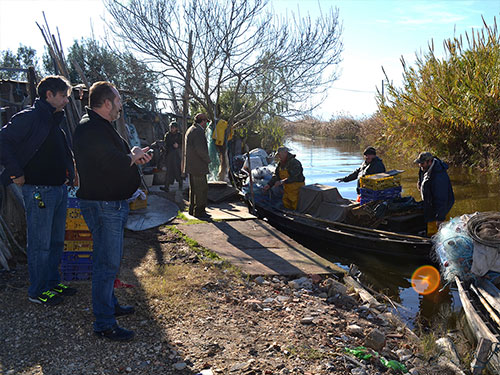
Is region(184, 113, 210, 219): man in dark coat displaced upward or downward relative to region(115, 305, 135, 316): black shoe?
upward

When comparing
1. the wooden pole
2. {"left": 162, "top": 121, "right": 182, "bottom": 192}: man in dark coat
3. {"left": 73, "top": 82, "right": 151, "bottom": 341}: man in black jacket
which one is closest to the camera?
{"left": 73, "top": 82, "right": 151, "bottom": 341}: man in black jacket

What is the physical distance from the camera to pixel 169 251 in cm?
662

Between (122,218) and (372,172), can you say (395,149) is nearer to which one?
(372,172)

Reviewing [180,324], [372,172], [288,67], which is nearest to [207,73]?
[288,67]

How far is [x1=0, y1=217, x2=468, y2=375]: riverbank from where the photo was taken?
332 cm

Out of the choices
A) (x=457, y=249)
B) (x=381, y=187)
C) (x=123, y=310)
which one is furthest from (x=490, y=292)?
(x=123, y=310)

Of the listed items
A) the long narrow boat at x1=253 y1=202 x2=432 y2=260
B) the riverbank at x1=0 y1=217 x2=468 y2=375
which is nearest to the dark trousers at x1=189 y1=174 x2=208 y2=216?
the long narrow boat at x1=253 y1=202 x2=432 y2=260

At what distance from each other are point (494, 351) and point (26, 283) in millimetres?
4704

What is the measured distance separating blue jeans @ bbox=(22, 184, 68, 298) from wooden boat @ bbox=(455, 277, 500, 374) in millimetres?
4020

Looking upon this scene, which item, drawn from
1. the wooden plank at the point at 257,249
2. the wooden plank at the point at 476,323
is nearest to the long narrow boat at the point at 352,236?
the wooden plank at the point at 257,249

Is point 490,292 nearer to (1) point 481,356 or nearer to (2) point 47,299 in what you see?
(1) point 481,356

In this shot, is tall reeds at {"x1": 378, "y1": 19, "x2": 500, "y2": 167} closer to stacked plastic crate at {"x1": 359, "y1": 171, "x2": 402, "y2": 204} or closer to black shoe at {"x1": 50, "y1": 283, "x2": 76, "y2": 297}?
stacked plastic crate at {"x1": 359, "y1": 171, "x2": 402, "y2": 204}

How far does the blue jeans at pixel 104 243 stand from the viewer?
3.36 meters

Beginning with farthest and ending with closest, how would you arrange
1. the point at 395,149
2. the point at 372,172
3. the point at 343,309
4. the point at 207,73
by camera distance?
1. the point at 395,149
2. the point at 207,73
3. the point at 372,172
4. the point at 343,309
